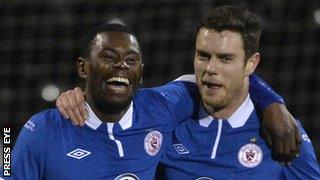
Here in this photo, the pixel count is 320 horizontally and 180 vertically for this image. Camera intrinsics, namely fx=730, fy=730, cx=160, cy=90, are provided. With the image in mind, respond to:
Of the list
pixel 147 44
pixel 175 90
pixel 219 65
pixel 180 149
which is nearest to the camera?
pixel 219 65

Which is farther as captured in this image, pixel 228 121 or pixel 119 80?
pixel 228 121

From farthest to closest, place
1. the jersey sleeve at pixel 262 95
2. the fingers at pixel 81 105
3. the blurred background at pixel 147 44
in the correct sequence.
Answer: the blurred background at pixel 147 44
the jersey sleeve at pixel 262 95
the fingers at pixel 81 105

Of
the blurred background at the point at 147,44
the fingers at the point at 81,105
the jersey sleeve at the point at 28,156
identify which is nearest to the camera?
the jersey sleeve at the point at 28,156

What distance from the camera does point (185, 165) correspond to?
7.61ft

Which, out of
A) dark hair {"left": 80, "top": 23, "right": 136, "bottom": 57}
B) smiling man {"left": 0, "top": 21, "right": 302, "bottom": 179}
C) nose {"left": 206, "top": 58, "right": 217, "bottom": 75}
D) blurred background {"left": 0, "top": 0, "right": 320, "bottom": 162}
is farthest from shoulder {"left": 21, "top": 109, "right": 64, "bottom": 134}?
→ blurred background {"left": 0, "top": 0, "right": 320, "bottom": 162}

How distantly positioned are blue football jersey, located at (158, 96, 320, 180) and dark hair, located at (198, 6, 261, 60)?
201 mm

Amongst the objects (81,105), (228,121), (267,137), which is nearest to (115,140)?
(81,105)

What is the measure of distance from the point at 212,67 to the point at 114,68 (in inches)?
11.8

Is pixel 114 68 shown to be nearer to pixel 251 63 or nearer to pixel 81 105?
pixel 81 105

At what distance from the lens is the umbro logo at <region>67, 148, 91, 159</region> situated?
221 cm

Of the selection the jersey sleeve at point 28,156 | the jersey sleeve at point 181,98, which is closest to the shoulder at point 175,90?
the jersey sleeve at point 181,98

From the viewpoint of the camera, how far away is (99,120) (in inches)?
89.4

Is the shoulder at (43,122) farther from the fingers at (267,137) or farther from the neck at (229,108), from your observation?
the fingers at (267,137)

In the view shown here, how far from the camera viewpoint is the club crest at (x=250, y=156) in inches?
90.2
